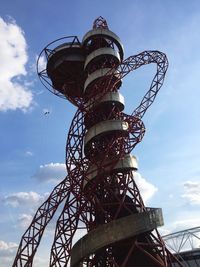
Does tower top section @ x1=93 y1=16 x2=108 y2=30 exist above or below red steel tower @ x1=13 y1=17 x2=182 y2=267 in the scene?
above

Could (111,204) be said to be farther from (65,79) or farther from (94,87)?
(65,79)

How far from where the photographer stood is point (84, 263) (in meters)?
33.0

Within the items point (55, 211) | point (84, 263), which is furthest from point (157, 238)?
point (55, 211)

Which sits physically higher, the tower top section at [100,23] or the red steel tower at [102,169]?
the tower top section at [100,23]

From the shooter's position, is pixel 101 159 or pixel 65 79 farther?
pixel 65 79

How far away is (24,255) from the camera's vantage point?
127 ft

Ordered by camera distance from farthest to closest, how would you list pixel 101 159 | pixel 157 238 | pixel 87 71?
1. pixel 87 71
2. pixel 101 159
3. pixel 157 238

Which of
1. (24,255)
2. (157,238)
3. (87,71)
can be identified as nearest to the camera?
(157,238)

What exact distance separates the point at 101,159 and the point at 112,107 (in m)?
7.89

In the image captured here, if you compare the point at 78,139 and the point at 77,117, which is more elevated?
the point at 77,117

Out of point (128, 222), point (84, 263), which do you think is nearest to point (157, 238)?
point (128, 222)

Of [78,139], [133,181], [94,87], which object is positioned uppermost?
[94,87]

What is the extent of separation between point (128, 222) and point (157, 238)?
4.87 meters

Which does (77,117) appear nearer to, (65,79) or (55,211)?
(65,79)
